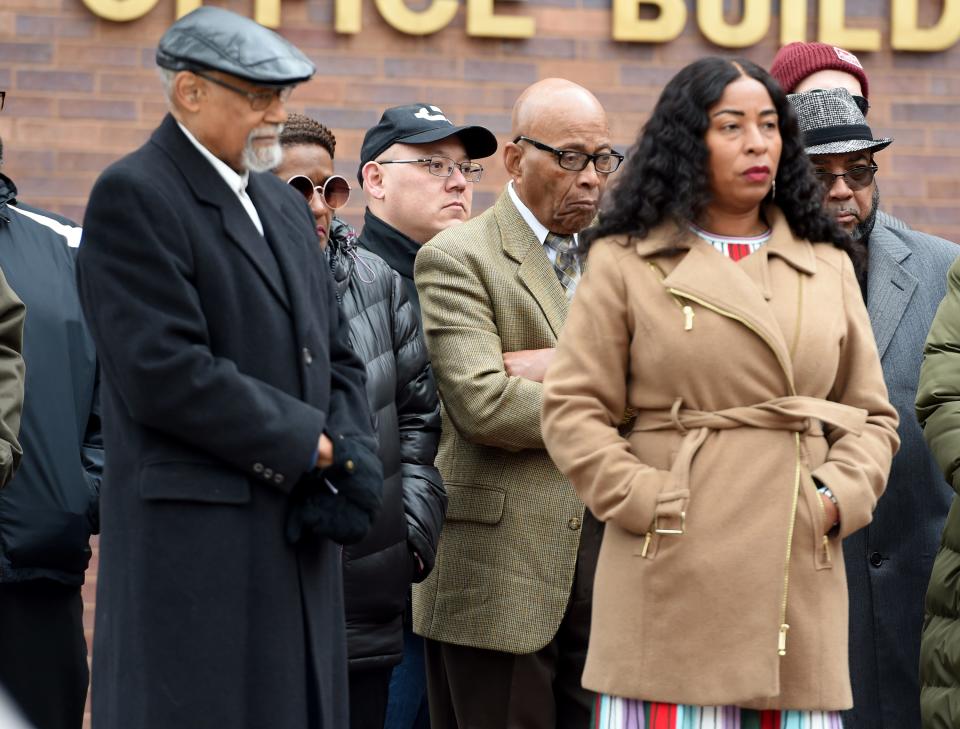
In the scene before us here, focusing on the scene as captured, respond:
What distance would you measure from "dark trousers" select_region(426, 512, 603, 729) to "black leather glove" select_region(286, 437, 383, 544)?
1050 millimetres

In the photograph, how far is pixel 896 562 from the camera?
481 cm

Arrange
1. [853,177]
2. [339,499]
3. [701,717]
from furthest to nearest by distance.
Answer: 1. [853,177]
2. [701,717]
3. [339,499]

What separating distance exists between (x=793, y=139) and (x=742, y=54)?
2994 mm

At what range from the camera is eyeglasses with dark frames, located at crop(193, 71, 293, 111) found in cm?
345

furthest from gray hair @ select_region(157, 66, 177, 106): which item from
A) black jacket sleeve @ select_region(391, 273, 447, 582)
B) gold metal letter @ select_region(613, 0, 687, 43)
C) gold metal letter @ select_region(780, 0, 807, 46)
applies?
gold metal letter @ select_region(780, 0, 807, 46)

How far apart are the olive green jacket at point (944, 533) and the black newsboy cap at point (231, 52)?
1.90 metres

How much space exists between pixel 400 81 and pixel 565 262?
2277 millimetres

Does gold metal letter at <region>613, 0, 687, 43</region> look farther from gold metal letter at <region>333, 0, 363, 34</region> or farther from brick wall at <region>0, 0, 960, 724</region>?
gold metal letter at <region>333, 0, 363, 34</region>

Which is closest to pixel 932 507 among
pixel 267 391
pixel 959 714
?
pixel 959 714

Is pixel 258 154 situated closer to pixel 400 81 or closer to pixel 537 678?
pixel 537 678

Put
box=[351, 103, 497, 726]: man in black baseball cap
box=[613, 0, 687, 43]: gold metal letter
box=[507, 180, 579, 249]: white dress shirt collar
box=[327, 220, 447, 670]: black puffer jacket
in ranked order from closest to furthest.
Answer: box=[327, 220, 447, 670]: black puffer jacket, box=[507, 180, 579, 249]: white dress shirt collar, box=[351, 103, 497, 726]: man in black baseball cap, box=[613, 0, 687, 43]: gold metal letter

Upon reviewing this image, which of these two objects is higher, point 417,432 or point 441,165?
point 441,165

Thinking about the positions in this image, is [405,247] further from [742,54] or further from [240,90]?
[742,54]

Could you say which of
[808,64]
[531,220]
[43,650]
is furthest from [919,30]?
[43,650]
